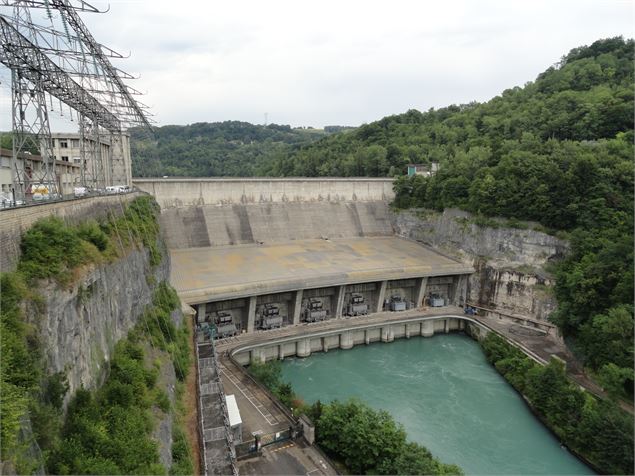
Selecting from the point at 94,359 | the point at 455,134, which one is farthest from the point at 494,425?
the point at 455,134

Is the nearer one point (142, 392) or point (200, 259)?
point (142, 392)

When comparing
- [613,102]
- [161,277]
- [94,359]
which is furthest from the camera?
[613,102]

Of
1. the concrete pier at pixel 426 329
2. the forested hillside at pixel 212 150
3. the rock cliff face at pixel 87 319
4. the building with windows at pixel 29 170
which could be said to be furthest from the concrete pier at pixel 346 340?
the forested hillside at pixel 212 150

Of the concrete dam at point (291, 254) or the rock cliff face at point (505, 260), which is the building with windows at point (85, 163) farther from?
the rock cliff face at point (505, 260)

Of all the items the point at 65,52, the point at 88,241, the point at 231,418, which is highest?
the point at 65,52

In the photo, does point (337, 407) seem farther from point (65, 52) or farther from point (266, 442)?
point (65, 52)

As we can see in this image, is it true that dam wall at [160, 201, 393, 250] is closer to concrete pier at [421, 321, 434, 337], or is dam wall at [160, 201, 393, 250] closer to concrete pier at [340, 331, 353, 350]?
concrete pier at [340, 331, 353, 350]
